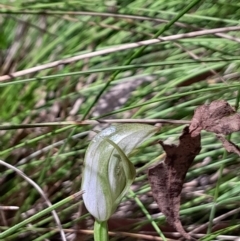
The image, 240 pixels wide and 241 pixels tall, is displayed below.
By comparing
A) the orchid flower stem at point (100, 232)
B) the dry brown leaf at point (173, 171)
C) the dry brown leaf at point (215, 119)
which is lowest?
the orchid flower stem at point (100, 232)

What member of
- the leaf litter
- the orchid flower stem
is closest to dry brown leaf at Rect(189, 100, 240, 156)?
the leaf litter

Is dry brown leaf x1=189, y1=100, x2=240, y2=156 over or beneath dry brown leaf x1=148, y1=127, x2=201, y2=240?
over

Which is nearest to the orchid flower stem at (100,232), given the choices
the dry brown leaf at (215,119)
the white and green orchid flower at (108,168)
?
the white and green orchid flower at (108,168)

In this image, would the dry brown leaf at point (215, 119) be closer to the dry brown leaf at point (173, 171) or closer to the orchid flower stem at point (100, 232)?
the dry brown leaf at point (173, 171)

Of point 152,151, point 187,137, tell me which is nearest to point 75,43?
point 152,151

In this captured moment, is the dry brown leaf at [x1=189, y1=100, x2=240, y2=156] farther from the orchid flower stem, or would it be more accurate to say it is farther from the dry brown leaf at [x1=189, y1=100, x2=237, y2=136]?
the orchid flower stem

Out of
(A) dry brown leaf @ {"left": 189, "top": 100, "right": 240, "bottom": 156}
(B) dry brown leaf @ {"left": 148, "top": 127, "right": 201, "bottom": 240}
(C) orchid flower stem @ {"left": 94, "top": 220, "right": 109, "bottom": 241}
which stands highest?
(A) dry brown leaf @ {"left": 189, "top": 100, "right": 240, "bottom": 156}

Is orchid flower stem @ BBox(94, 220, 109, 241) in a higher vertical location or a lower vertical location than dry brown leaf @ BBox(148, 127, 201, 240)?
lower

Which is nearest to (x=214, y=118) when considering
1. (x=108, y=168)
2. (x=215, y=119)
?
(x=215, y=119)
